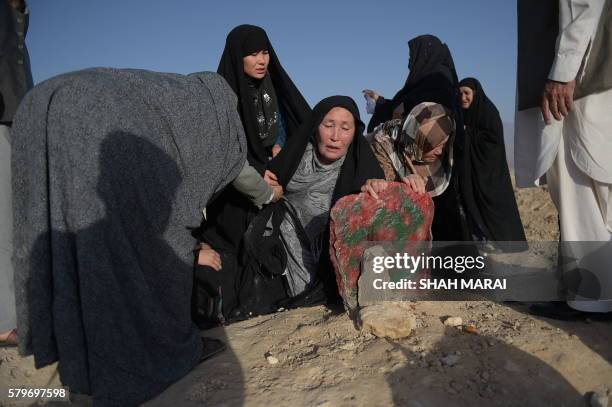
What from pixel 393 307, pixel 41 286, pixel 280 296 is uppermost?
pixel 41 286

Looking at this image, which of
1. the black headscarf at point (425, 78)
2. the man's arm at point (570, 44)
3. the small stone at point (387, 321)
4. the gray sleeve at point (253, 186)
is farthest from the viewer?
the black headscarf at point (425, 78)

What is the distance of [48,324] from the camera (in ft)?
5.86

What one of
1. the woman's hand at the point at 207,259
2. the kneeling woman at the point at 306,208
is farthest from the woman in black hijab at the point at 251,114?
the woman's hand at the point at 207,259

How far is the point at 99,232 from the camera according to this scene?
1.72 meters

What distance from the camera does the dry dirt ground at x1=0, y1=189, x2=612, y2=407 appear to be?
1.72m

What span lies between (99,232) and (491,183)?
329 centimetres

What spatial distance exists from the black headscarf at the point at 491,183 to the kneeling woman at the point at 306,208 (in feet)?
4.74

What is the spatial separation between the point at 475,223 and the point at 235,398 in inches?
114

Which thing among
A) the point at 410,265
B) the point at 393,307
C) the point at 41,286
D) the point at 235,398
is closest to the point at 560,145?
the point at 410,265

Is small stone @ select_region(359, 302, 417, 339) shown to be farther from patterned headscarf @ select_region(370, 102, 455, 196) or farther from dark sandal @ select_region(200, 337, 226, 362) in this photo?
patterned headscarf @ select_region(370, 102, 455, 196)

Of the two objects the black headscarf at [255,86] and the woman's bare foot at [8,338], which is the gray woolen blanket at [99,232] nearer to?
the woman's bare foot at [8,338]

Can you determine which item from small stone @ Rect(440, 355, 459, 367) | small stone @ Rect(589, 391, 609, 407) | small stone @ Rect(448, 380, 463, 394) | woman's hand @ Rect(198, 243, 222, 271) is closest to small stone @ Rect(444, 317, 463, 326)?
small stone @ Rect(440, 355, 459, 367)

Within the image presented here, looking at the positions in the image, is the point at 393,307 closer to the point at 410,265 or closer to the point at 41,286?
the point at 410,265

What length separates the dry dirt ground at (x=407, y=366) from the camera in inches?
67.8
